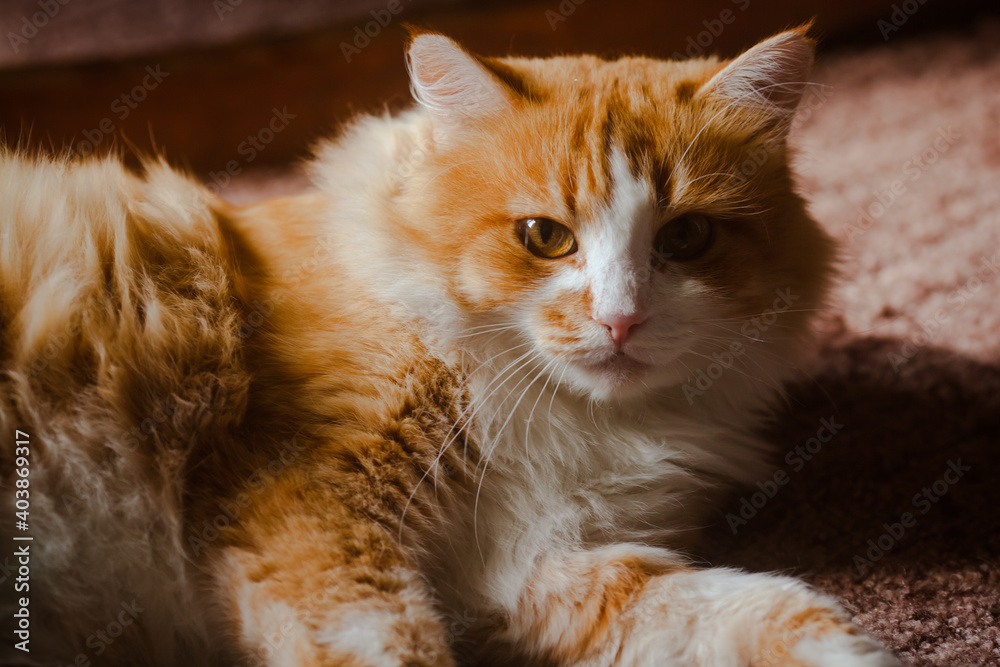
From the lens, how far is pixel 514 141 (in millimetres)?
1393

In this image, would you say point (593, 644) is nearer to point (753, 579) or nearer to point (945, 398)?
point (753, 579)

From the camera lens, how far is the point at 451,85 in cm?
143

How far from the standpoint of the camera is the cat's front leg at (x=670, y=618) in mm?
1156

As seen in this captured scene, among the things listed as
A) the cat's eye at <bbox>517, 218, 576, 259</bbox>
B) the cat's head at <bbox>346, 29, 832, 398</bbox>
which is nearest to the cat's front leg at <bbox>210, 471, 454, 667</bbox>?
the cat's head at <bbox>346, 29, 832, 398</bbox>

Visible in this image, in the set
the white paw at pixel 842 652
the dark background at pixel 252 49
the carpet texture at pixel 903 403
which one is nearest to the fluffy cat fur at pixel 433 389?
the white paw at pixel 842 652

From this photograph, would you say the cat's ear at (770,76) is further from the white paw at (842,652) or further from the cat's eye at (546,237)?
the white paw at (842,652)

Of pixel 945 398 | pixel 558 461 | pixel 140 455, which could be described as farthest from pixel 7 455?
pixel 945 398

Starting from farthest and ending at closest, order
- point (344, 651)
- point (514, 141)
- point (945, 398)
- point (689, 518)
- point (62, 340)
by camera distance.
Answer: point (945, 398), point (689, 518), point (514, 141), point (62, 340), point (344, 651)

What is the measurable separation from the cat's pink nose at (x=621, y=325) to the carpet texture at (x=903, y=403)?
1.93ft

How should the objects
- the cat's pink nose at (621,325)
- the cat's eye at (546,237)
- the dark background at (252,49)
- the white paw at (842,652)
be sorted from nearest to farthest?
1. the white paw at (842,652)
2. the cat's pink nose at (621,325)
3. the cat's eye at (546,237)
4. the dark background at (252,49)

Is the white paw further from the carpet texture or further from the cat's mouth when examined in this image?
the cat's mouth

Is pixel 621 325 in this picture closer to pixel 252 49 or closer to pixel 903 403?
pixel 903 403

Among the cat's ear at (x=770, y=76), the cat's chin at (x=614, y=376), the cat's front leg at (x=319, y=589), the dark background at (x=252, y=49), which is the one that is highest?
the dark background at (x=252, y=49)

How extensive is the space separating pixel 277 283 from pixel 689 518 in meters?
0.96
